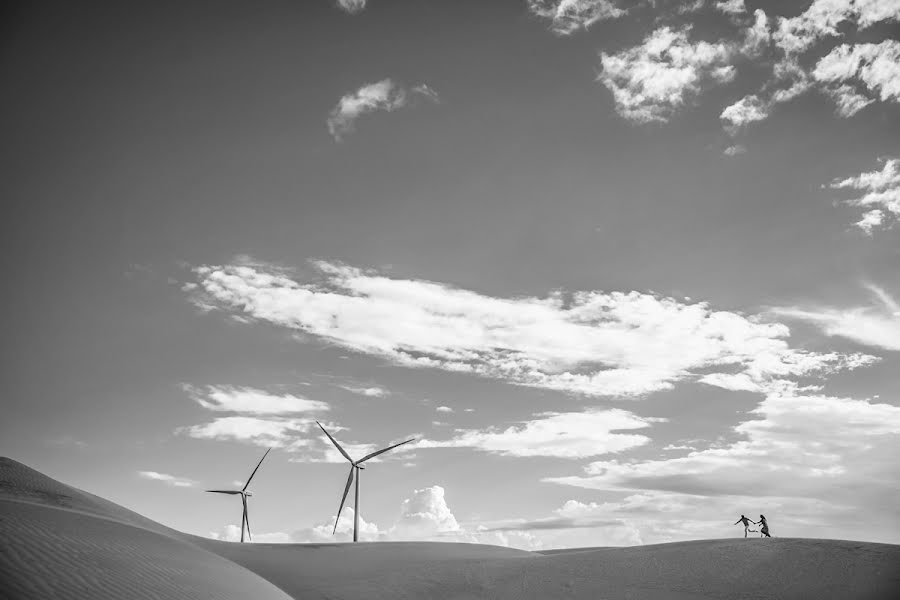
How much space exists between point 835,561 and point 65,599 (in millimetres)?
21398

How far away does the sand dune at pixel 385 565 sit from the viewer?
10.6m

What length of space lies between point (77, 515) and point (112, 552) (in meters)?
3.68

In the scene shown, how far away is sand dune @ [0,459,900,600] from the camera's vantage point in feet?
34.7

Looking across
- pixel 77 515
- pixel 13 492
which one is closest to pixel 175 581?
pixel 77 515

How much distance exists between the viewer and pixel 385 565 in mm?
24547

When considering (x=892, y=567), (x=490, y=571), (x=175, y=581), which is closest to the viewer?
(x=175, y=581)

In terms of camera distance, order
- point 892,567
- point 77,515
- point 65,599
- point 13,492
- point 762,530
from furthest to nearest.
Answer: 1. point 762,530
2. point 892,567
3. point 13,492
4. point 77,515
5. point 65,599

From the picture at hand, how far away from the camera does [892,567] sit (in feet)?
61.5

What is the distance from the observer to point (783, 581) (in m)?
19.4

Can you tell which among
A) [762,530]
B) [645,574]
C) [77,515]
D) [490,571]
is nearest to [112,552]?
[77,515]

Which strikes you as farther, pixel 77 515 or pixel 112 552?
pixel 77 515

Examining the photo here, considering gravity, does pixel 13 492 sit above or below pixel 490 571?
above

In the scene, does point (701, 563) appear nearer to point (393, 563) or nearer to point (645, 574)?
point (645, 574)

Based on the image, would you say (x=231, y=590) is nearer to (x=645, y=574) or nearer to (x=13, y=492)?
(x=13, y=492)
